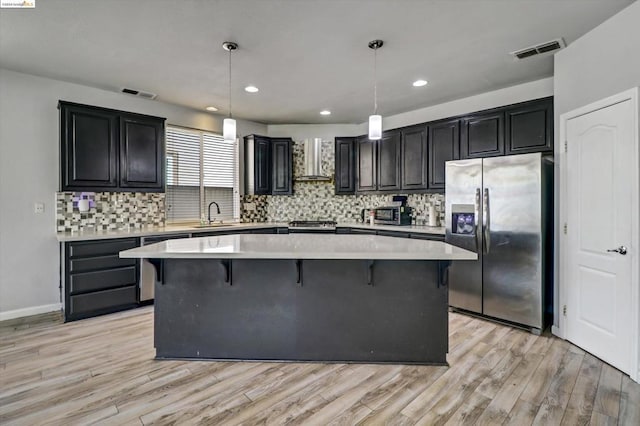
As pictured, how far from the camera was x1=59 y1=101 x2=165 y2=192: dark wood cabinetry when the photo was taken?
3701 mm

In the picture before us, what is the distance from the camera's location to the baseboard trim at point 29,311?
3.59 meters

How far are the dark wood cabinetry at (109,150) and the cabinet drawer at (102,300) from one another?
4.03 feet

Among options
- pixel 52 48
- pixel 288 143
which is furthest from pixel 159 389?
pixel 288 143

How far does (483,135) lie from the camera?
4004 millimetres

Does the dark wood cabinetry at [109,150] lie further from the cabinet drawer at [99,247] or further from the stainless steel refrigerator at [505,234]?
the stainless steel refrigerator at [505,234]

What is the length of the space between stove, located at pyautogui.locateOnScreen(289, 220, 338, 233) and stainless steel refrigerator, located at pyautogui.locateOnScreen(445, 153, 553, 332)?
1963 mm

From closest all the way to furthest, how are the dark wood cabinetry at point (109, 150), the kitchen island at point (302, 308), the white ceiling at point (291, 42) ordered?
the white ceiling at point (291, 42)
the kitchen island at point (302, 308)
the dark wood cabinetry at point (109, 150)

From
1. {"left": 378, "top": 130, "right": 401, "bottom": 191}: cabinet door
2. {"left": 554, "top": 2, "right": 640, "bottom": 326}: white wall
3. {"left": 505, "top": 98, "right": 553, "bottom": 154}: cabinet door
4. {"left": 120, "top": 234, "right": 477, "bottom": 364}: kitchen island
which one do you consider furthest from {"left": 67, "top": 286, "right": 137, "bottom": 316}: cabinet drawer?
{"left": 505, "top": 98, "right": 553, "bottom": 154}: cabinet door

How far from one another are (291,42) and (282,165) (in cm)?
283

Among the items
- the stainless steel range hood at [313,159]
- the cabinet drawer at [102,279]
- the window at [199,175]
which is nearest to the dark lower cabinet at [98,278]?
Result: the cabinet drawer at [102,279]

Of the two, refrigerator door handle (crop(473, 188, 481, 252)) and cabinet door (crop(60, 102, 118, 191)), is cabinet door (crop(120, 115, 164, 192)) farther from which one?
refrigerator door handle (crop(473, 188, 481, 252))

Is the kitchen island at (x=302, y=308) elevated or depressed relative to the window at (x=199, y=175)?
depressed

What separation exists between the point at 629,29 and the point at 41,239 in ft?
19.7

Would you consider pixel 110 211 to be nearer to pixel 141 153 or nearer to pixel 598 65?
pixel 141 153
